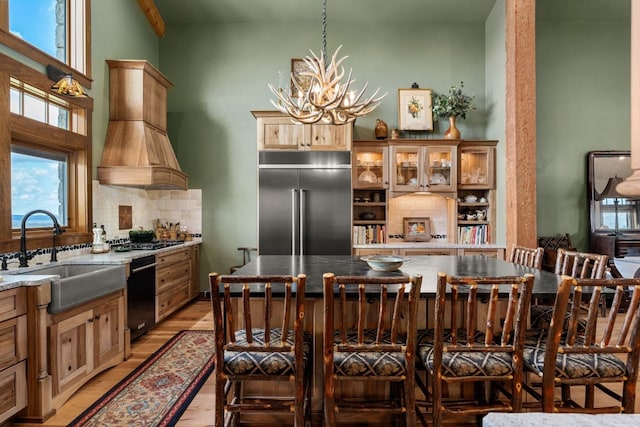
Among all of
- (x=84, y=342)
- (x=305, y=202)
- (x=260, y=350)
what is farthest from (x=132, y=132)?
(x=260, y=350)

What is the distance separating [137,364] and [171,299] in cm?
131

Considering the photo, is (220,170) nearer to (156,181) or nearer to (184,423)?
(156,181)

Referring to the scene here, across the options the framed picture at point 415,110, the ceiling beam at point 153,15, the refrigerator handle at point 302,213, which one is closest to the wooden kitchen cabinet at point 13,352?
the refrigerator handle at point 302,213

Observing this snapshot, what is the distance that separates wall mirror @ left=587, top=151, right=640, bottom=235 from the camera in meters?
5.05

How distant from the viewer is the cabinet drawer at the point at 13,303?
2.08 m

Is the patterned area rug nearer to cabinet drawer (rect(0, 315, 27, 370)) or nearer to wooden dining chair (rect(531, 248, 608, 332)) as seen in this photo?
cabinet drawer (rect(0, 315, 27, 370))

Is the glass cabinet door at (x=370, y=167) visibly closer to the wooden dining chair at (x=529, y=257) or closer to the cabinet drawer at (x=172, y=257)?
the wooden dining chair at (x=529, y=257)

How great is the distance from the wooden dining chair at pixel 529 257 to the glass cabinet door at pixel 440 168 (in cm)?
187

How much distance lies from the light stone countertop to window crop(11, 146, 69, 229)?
47 cm

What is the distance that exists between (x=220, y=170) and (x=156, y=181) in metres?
1.53

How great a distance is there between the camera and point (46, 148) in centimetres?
341

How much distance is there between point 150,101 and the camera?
4.44m

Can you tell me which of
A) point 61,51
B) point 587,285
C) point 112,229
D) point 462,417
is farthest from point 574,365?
point 61,51

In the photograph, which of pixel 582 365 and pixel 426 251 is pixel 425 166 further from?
pixel 582 365
